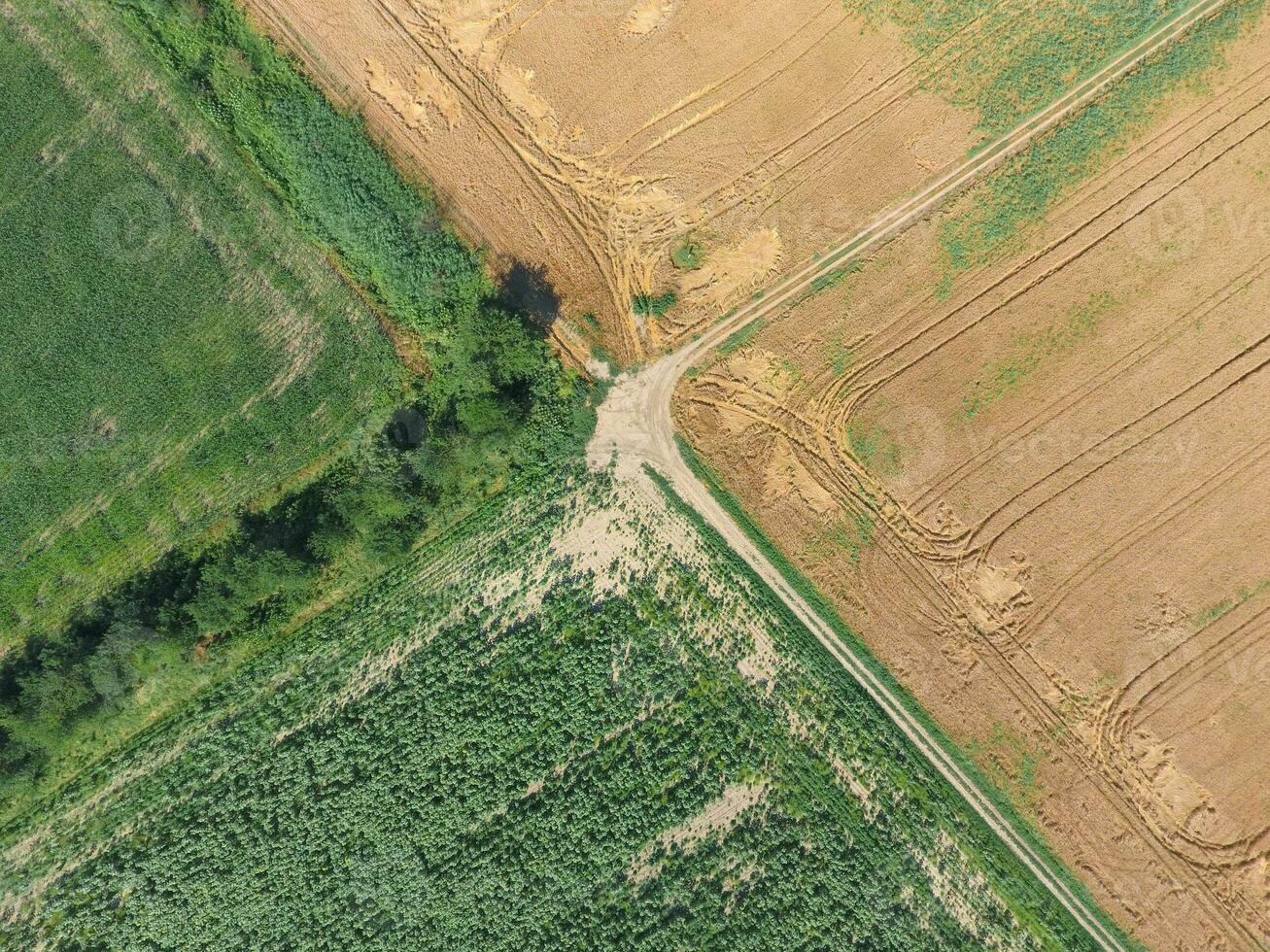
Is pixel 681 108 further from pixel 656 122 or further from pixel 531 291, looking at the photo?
pixel 531 291

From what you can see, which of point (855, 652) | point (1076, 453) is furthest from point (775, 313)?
point (855, 652)

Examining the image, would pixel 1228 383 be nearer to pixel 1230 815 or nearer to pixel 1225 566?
pixel 1225 566

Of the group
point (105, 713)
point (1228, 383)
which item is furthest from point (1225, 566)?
point (105, 713)

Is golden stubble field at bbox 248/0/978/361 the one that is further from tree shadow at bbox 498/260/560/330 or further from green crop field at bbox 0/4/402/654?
green crop field at bbox 0/4/402/654

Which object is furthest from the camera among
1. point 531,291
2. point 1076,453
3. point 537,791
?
point 531,291

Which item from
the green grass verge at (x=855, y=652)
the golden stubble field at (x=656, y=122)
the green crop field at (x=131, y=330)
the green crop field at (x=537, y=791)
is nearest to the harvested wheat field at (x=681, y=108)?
the golden stubble field at (x=656, y=122)

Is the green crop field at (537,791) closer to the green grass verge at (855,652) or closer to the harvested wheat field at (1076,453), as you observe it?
the green grass verge at (855,652)
